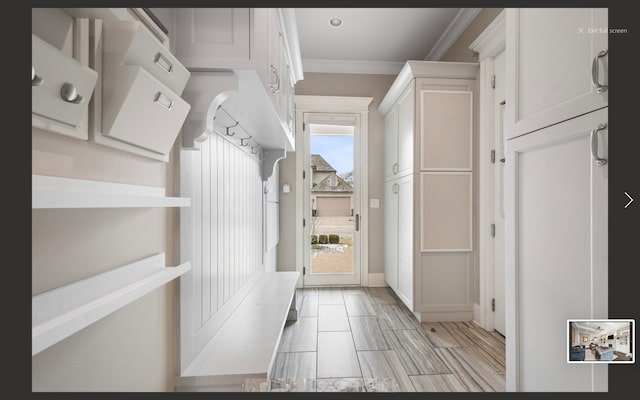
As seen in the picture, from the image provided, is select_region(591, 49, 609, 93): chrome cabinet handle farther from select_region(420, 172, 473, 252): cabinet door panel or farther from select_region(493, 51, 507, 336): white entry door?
select_region(420, 172, 473, 252): cabinet door panel

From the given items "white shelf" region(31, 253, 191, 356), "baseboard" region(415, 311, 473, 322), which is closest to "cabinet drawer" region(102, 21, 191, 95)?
"white shelf" region(31, 253, 191, 356)

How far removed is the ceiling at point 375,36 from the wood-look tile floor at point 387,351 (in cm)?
265

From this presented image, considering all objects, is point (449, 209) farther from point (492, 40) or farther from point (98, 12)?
point (98, 12)

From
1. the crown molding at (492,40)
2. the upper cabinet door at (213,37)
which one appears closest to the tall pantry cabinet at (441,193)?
the crown molding at (492,40)

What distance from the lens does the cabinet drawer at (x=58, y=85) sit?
41 centimetres

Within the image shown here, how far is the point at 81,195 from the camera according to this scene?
0.41 meters

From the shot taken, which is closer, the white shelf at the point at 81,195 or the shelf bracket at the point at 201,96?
the white shelf at the point at 81,195

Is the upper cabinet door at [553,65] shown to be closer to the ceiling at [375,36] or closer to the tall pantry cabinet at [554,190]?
the tall pantry cabinet at [554,190]

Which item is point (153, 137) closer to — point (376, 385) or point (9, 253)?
point (9, 253)

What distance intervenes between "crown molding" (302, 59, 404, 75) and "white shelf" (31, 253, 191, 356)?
324 centimetres

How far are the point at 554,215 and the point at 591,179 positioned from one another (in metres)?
0.17

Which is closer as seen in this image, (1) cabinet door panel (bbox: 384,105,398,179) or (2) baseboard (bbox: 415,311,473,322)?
(2) baseboard (bbox: 415,311,473,322)

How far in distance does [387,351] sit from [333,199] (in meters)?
1.92

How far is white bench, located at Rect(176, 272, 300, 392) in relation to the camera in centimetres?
92
